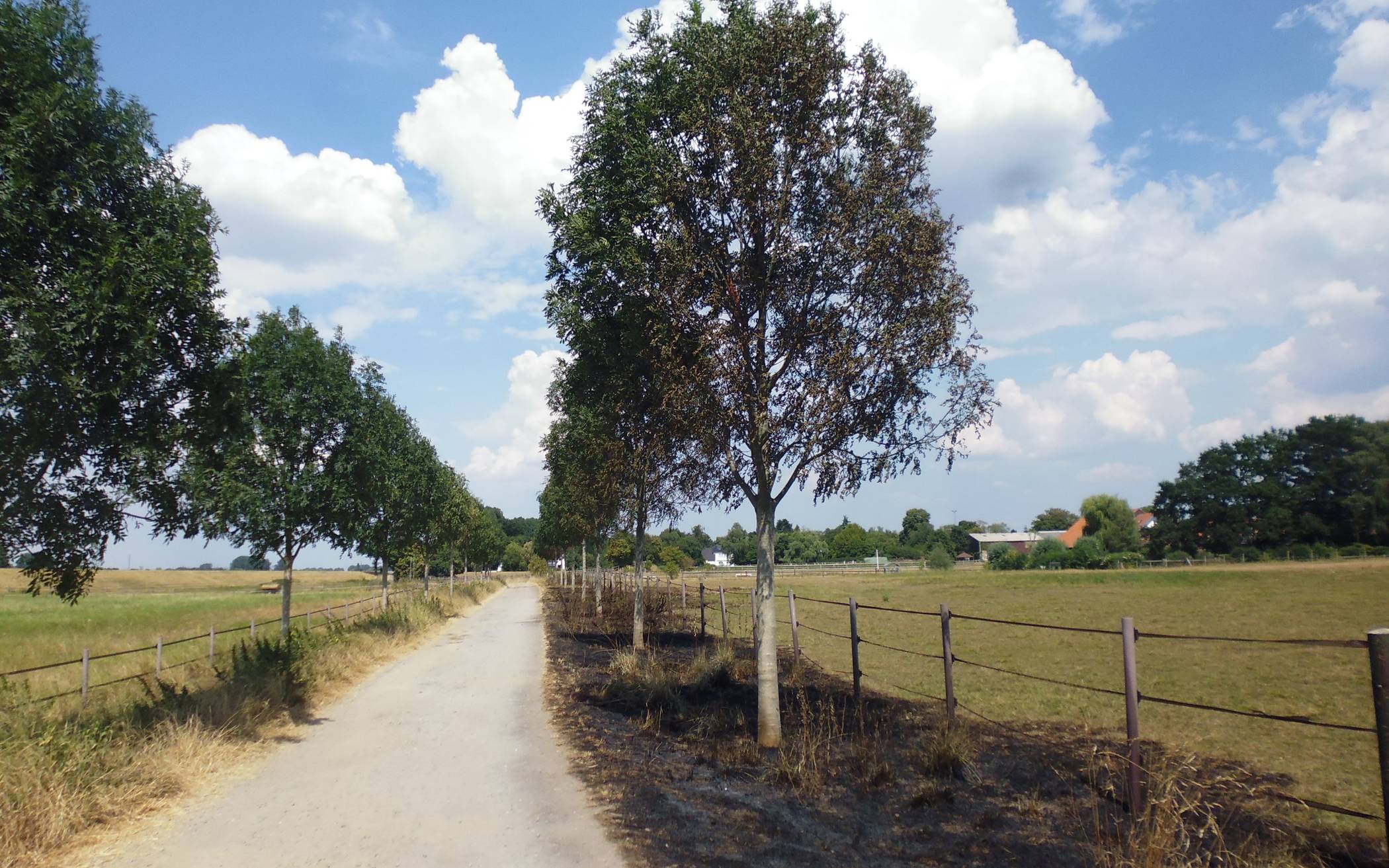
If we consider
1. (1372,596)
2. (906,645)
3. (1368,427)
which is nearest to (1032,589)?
(1372,596)

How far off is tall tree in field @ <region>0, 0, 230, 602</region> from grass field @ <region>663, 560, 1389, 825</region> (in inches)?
453

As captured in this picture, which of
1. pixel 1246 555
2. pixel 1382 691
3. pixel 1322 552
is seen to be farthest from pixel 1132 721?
pixel 1246 555

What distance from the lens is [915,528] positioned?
168 m

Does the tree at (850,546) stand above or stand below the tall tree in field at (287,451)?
below

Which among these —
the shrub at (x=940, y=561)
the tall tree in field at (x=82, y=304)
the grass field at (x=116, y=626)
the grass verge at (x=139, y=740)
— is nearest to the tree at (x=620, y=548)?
the grass field at (x=116, y=626)

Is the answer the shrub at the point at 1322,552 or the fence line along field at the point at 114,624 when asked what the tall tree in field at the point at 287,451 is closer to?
the fence line along field at the point at 114,624

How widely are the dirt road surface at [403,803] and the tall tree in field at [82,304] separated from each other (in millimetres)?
3422

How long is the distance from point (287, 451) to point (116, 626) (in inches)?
1043

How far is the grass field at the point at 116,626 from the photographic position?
1616 cm

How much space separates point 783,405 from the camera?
373 inches

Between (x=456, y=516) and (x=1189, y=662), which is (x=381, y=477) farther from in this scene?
(x=456, y=516)

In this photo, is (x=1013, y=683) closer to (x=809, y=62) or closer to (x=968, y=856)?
(x=968, y=856)

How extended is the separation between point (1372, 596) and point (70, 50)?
41307 millimetres

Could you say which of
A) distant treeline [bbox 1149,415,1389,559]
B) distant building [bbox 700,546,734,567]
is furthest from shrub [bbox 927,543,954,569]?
distant building [bbox 700,546,734,567]
